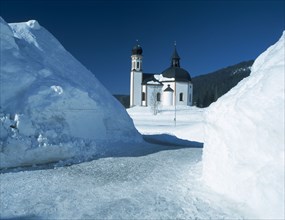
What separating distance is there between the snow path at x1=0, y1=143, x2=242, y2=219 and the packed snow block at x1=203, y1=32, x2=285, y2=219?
388 millimetres

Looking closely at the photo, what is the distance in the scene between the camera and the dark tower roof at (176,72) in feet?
226

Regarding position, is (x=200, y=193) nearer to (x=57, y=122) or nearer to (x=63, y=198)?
(x=63, y=198)

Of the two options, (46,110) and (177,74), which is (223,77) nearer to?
(177,74)

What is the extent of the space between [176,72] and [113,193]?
64.4 m

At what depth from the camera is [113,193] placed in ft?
21.4

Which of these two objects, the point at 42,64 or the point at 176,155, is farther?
the point at 42,64

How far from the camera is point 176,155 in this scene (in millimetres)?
10773

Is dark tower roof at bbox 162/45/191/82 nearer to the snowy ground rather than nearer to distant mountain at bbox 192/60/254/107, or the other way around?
distant mountain at bbox 192/60/254/107

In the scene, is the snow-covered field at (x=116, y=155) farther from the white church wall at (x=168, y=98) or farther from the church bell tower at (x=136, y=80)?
the church bell tower at (x=136, y=80)

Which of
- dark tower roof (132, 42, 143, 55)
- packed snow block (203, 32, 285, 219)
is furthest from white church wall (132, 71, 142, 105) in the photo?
packed snow block (203, 32, 285, 219)

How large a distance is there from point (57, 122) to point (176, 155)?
4140mm

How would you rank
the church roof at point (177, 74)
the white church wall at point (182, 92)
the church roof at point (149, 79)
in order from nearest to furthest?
the white church wall at point (182, 92)
the church roof at point (149, 79)
the church roof at point (177, 74)

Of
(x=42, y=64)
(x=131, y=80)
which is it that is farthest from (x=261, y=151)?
(x=131, y=80)

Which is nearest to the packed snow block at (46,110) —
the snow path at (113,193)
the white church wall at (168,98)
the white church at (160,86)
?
the snow path at (113,193)
